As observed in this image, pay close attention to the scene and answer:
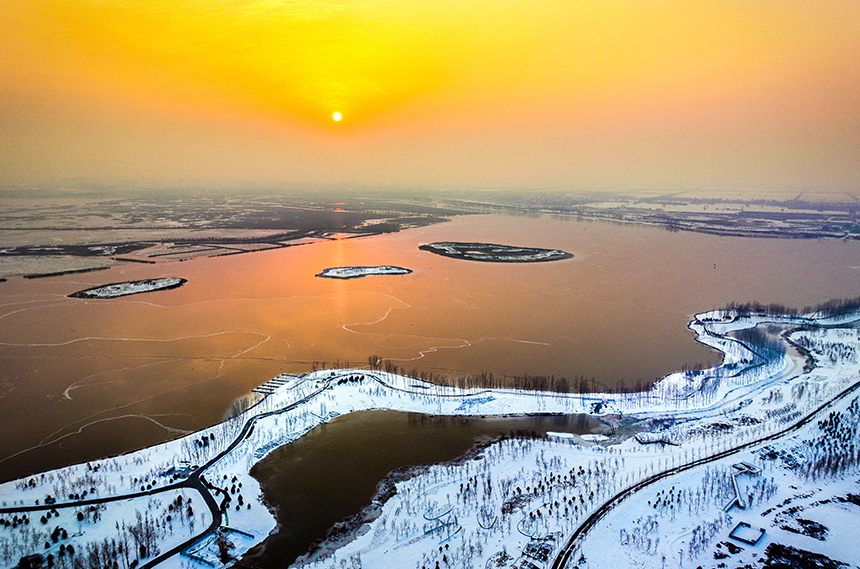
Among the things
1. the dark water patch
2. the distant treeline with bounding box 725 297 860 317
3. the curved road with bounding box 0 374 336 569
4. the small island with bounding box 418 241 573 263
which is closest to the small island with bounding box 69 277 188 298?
the curved road with bounding box 0 374 336 569

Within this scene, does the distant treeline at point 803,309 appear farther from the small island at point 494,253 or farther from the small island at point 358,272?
the small island at point 358,272

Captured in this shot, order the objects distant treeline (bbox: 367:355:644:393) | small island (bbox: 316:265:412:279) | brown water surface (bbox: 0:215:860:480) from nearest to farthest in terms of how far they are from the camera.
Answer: brown water surface (bbox: 0:215:860:480) < distant treeline (bbox: 367:355:644:393) < small island (bbox: 316:265:412:279)

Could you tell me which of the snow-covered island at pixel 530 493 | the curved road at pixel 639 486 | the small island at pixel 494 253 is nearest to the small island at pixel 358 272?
the small island at pixel 494 253

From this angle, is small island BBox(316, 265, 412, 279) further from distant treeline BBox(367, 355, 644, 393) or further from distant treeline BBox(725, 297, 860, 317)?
distant treeline BBox(725, 297, 860, 317)

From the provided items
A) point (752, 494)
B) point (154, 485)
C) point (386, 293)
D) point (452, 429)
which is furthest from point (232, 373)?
point (752, 494)

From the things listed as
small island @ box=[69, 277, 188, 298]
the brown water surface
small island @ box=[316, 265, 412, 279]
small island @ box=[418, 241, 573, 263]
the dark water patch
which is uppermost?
small island @ box=[418, 241, 573, 263]

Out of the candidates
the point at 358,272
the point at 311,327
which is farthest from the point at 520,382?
the point at 358,272
